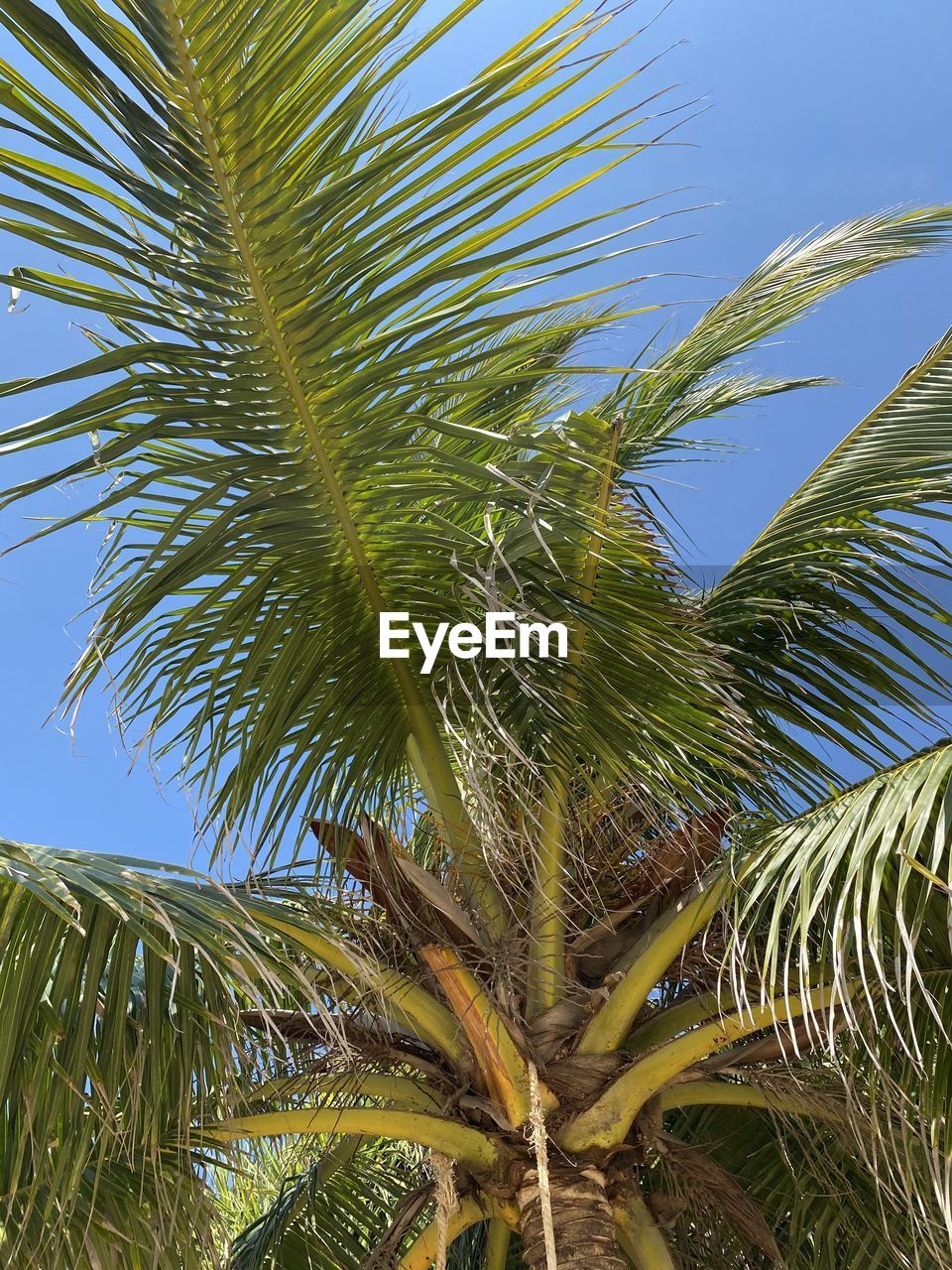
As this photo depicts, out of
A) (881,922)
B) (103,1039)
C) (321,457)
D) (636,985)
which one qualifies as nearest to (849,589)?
(881,922)

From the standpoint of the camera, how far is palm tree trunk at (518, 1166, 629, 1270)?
2520 millimetres

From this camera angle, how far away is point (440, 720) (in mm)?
2961

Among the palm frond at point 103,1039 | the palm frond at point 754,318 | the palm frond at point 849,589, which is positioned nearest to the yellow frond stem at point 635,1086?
the palm frond at point 103,1039

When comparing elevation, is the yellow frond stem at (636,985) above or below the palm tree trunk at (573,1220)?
above

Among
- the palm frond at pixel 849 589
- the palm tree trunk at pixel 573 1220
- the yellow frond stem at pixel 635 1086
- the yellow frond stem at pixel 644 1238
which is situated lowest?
the yellow frond stem at pixel 644 1238

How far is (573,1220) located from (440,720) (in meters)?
1.06

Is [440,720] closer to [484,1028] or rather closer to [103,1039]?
[484,1028]

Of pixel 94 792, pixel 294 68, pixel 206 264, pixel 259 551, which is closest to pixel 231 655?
pixel 259 551

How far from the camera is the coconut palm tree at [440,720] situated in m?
1.90

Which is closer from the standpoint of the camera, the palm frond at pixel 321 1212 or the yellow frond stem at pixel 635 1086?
the yellow frond stem at pixel 635 1086

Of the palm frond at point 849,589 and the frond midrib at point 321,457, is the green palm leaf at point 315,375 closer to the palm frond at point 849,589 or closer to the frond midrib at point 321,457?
the frond midrib at point 321,457

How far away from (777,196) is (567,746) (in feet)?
52.7

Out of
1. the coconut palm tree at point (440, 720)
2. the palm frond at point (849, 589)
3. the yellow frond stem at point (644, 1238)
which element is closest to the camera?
the coconut palm tree at point (440, 720)

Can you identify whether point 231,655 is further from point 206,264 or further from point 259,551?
point 206,264
